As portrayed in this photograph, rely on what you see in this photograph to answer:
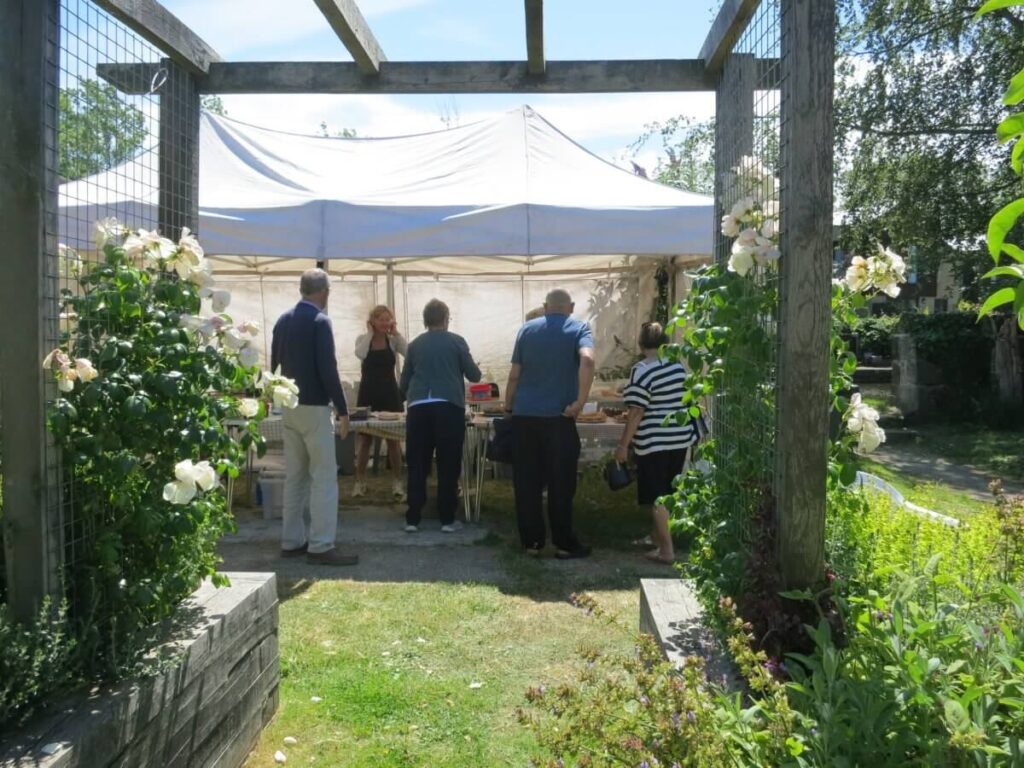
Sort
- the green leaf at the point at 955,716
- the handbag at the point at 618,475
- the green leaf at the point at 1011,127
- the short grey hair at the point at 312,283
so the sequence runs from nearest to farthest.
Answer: the green leaf at the point at 1011,127 → the green leaf at the point at 955,716 → the short grey hair at the point at 312,283 → the handbag at the point at 618,475

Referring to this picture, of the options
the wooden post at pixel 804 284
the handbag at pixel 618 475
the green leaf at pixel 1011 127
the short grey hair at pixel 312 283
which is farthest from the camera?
the handbag at pixel 618 475

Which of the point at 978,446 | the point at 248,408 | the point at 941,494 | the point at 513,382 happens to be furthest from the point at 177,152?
the point at 978,446

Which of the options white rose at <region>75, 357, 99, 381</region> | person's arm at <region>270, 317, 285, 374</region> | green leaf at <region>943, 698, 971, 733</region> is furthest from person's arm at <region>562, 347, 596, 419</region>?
green leaf at <region>943, 698, 971, 733</region>

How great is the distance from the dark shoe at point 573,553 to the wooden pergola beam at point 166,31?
3.71 meters

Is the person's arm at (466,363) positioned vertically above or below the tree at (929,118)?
below

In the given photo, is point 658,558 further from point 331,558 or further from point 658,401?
point 331,558

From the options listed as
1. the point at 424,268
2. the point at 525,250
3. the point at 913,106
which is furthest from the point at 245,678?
the point at 913,106

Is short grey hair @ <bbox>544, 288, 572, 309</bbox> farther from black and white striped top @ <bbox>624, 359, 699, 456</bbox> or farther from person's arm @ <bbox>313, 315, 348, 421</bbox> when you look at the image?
person's arm @ <bbox>313, 315, 348, 421</bbox>

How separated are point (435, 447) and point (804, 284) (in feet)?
15.1

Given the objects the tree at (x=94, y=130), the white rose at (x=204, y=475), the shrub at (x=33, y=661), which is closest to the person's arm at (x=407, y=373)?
the tree at (x=94, y=130)

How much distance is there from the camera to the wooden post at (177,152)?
3.93 meters

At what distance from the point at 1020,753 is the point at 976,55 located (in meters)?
14.7

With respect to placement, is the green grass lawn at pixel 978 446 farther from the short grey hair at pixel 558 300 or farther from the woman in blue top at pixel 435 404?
the woman in blue top at pixel 435 404

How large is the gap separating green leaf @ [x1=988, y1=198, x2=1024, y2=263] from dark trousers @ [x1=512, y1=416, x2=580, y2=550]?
4934mm
